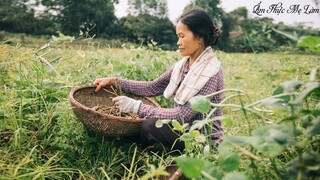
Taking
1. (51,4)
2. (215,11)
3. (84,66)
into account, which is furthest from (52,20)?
(84,66)

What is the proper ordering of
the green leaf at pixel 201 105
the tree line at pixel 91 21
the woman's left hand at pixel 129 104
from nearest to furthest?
the green leaf at pixel 201 105 → the woman's left hand at pixel 129 104 → the tree line at pixel 91 21

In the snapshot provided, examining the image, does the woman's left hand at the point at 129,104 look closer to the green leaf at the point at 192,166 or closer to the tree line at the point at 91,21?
the green leaf at the point at 192,166

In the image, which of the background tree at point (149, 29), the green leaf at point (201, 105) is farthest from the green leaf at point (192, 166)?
the background tree at point (149, 29)

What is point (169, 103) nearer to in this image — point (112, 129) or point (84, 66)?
point (84, 66)

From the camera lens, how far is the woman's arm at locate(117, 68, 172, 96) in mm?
2270

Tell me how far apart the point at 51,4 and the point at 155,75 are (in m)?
29.8

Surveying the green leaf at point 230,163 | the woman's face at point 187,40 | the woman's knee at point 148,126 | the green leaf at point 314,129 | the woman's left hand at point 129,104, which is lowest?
the woman's knee at point 148,126

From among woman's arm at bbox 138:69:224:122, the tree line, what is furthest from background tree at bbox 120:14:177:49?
woman's arm at bbox 138:69:224:122

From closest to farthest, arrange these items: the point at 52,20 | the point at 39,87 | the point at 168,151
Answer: the point at 168,151, the point at 39,87, the point at 52,20

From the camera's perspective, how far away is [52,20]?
27.7 meters

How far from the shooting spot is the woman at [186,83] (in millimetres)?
1810

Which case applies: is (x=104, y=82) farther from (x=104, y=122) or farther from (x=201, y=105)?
(x=201, y=105)

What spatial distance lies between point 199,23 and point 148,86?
66cm

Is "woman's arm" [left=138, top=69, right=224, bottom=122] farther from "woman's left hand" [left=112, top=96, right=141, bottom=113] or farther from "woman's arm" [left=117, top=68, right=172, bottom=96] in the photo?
"woman's arm" [left=117, top=68, right=172, bottom=96]
